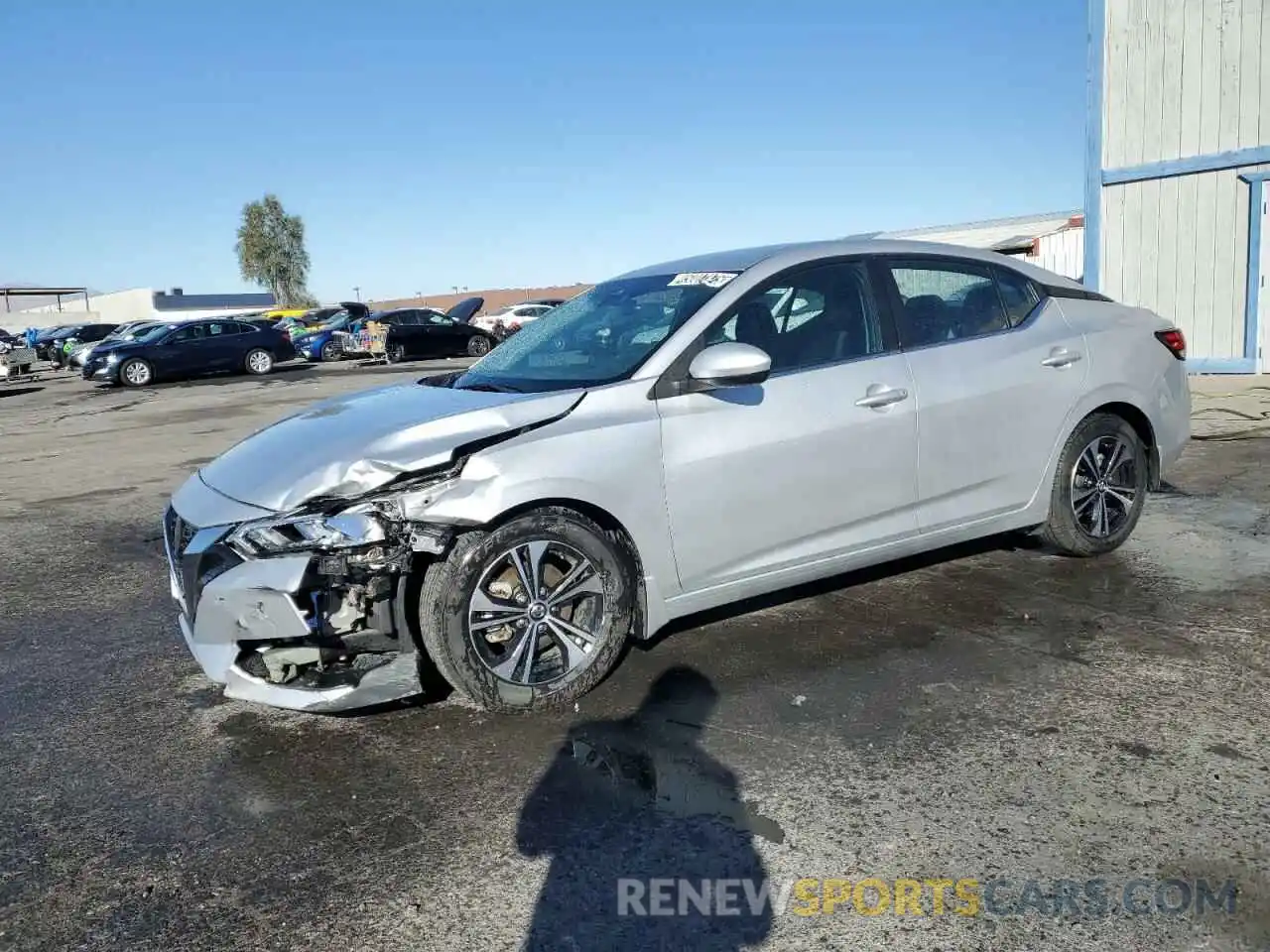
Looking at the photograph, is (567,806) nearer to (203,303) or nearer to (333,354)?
(333,354)

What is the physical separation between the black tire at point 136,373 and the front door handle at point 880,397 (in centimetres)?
2356

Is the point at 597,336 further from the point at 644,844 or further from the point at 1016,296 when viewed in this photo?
the point at 644,844

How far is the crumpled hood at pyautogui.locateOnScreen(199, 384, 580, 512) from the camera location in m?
3.62

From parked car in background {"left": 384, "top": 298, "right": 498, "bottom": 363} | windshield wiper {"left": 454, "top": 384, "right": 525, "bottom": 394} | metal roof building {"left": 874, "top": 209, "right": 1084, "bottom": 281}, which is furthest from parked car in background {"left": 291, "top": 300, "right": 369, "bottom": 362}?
windshield wiper {"left": 454, "top": 384, "right": 525, "bottom": 394}

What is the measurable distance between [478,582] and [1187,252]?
1344 cm

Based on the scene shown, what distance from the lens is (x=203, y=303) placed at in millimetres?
89062

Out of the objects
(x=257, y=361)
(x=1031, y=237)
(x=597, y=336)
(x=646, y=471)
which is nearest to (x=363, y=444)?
(x=646, y=471)

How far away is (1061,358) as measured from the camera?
16.5 ft

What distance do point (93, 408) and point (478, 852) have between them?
737 inches

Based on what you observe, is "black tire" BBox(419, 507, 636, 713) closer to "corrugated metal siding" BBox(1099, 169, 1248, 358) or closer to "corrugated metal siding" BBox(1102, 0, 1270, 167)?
"corrugated metal siding" BBox(1099, 169, 1248, 358)

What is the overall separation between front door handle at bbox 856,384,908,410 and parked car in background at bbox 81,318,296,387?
23.5 m

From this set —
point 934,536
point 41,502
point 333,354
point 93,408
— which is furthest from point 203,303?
point 934,536

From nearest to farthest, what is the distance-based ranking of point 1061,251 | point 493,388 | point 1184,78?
point 493,388
point 1184,78
point 1061,251

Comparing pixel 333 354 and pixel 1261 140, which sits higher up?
pixel 1261 140
